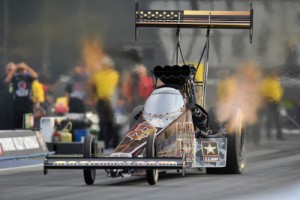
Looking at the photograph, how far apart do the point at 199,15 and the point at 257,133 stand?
42.1ft

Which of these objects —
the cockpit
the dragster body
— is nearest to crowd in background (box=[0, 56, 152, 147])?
the dragster body

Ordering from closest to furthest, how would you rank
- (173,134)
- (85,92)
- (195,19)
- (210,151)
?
(173,134) → (210,151) → (195,19) → (85,92)

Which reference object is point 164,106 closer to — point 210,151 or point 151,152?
point 210,151

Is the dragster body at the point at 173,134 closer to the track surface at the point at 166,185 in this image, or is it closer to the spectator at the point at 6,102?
the track surface at the point at 166,185

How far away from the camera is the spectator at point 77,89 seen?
39.1 m

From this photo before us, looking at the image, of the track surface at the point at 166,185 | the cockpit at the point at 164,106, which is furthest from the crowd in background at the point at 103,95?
the cockpit at the point at 164,106

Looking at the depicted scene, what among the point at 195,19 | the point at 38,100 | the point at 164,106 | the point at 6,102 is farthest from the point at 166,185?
the point at 6,102

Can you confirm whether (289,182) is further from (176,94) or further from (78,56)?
(78,56)

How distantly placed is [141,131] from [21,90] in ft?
57.4

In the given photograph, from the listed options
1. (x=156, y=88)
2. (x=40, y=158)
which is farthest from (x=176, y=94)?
(x=40, y=158)

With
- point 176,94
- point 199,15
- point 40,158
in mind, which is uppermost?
point 199,15

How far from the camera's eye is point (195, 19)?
26766mm

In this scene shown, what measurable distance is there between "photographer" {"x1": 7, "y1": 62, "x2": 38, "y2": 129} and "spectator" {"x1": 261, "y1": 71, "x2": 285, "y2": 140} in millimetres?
8656

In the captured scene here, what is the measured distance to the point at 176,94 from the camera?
80.9ft
